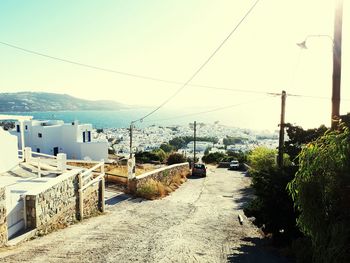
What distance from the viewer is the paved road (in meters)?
8.14

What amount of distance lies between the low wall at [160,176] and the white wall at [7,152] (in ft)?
18.9

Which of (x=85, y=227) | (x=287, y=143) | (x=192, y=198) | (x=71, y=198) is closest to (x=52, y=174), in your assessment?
(x=71, y=198)

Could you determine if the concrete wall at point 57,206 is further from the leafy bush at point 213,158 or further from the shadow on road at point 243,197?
the leafy bush at point 213,158

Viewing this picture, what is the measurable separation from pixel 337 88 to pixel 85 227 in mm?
8349

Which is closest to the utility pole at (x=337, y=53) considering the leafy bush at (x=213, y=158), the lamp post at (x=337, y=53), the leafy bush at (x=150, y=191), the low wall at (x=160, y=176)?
the lamp post at (x=337, y=53)

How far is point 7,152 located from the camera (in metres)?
16.6

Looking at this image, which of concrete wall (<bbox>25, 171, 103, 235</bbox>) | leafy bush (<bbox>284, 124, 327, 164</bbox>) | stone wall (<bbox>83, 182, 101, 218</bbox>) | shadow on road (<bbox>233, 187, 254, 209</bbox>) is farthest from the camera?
shadow on road (<bbox>233, 187, 254, 209</bbox>)

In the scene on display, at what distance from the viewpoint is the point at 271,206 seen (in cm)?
1011

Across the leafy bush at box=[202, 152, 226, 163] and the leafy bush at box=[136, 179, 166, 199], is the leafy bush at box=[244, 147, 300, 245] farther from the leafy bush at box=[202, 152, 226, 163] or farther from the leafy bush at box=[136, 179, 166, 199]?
the leafy bush at box=[202, 152, 226, 163]

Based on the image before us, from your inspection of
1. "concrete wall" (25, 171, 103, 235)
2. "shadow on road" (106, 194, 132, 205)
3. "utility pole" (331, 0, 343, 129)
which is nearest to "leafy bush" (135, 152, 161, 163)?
"shadow on road" (106, 194, 132, 205)

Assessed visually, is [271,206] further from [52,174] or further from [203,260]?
[52,174]

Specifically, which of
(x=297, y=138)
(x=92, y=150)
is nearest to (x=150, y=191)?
(x=297, y=138)

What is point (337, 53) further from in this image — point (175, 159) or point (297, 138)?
point (175, 159)

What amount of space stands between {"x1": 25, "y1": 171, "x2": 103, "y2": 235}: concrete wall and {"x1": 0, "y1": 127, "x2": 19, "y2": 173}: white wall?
448 cm
